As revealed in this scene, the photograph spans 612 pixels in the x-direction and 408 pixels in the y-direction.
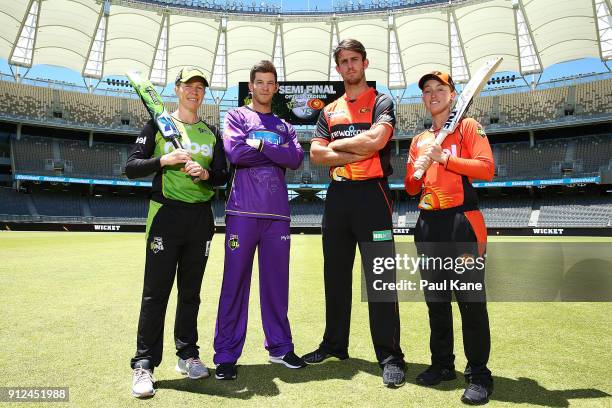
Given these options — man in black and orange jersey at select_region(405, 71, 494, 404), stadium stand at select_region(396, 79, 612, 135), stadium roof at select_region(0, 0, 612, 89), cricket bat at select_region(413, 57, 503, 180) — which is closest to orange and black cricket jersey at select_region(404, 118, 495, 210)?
man in black and orange jersey at select_region(405, 71, 494, 404)

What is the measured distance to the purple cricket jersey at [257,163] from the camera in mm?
4012

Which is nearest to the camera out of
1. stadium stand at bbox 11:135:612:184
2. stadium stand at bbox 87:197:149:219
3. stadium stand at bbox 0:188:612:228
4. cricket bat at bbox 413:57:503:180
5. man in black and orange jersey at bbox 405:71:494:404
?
man in black and orange jersey at bbox 405:71:494:404

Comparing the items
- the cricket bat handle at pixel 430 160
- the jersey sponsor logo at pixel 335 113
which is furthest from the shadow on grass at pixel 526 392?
the jersey sponsor logo at pixel 335 113

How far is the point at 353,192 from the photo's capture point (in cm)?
407

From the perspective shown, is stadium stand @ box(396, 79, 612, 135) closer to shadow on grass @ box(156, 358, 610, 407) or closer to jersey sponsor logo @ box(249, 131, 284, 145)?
jersey sponsor logo @ box(249, 131, 284, 145)

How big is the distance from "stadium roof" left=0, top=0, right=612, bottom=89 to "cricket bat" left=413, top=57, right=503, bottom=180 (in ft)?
110

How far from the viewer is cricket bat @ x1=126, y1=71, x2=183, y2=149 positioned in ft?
12.8

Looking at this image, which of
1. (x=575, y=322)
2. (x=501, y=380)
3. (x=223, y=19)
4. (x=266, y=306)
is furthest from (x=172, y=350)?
(x=223, y=19)

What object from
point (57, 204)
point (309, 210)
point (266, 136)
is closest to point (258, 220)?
point (266, 136)

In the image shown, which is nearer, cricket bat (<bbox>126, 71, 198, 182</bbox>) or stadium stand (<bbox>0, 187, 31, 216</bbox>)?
cricket bat (<bbox>126, 71, 198, 182</bbox>)

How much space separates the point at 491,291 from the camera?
314 inches

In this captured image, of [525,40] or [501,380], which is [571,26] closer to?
[525,40]

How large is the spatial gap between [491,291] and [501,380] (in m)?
4.76

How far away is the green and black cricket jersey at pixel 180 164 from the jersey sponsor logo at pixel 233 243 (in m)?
0.43
